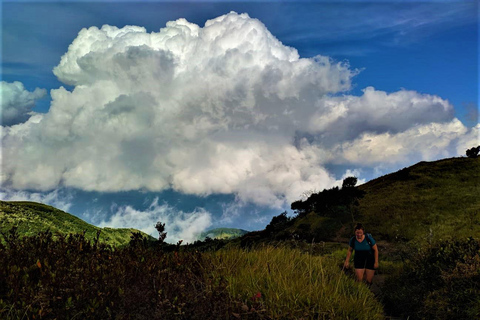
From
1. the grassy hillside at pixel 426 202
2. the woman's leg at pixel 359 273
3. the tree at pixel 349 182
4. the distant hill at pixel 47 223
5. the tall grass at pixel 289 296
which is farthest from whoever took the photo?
the tree at pixel 349 182

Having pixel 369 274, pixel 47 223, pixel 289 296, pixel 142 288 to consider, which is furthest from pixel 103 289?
pixel 47 223

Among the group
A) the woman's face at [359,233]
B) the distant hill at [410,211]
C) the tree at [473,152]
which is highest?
the tree at [473,152]

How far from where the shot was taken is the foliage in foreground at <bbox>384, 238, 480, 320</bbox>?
7613 mm

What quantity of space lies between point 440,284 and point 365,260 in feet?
7.14

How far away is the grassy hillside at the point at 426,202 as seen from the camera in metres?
27.8

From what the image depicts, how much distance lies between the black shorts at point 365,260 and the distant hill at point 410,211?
1538cm

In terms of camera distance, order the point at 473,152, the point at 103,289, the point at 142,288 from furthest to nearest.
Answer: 1. the point at 473,152
2. the point at 142,288
3. the point at 103,289

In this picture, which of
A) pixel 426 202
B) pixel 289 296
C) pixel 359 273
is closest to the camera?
pixel 289 296

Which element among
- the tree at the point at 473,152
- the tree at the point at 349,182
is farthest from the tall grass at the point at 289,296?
the tree at the point at 473,152

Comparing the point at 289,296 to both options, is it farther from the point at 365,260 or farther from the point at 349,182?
the point at 349,182

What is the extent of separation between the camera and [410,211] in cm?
3175

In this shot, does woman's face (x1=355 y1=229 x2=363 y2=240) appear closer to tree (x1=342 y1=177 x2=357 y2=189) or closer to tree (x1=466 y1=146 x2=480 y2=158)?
tree (x1=342 y1=177 x2=357 y2=189)

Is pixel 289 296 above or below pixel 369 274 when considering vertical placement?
above

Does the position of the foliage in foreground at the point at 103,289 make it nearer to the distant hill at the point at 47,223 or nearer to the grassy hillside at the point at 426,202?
the distant hill at the point at 47,223
